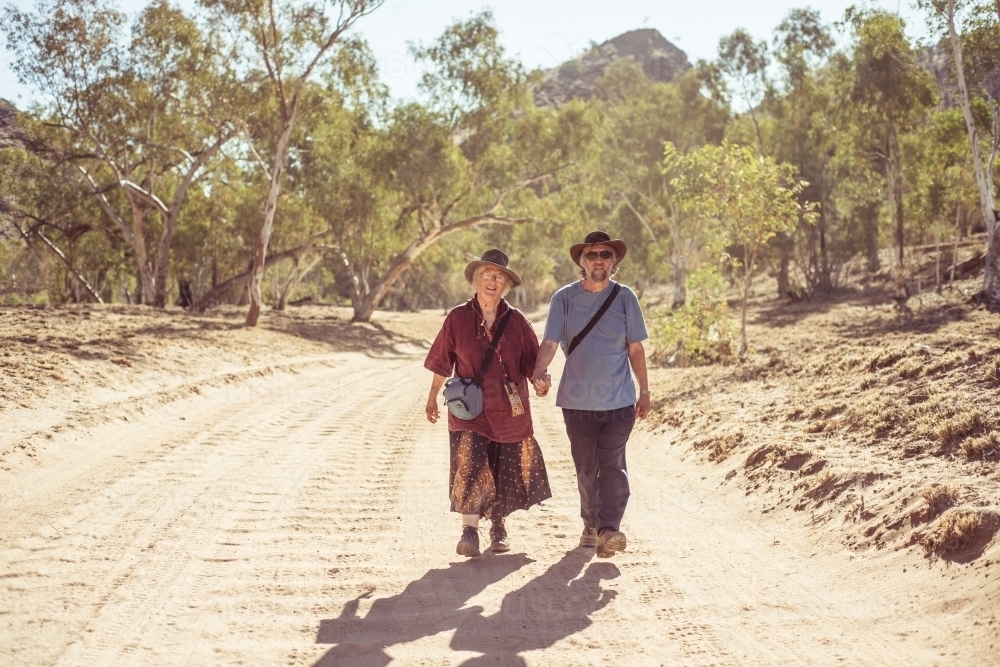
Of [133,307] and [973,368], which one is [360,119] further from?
[973,368]

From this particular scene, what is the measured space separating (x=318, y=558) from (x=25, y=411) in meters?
5.33

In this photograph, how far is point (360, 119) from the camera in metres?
29.7

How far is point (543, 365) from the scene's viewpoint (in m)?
5.18

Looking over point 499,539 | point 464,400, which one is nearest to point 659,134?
point 499,539

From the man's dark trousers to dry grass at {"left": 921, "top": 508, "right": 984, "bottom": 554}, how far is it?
5.36ft

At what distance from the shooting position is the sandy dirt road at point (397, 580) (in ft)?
12.6

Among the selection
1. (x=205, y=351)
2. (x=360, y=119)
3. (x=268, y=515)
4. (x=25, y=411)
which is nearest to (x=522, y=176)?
(x=360, y=119)

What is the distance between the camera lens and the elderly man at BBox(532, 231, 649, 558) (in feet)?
17.1

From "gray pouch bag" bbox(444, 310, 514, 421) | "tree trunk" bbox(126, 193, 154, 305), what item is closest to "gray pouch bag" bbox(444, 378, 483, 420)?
"gray pouch bag" bbox(444, 310, 514, 421)

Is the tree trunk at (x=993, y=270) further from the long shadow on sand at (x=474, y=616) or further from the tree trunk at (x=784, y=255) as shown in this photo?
the long shadow on sand at (x=474, y=616)

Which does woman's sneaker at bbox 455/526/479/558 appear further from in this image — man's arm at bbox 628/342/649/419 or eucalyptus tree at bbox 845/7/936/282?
eucalyptus tree at bbox 845/7/936/282

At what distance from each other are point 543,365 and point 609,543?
3.52 ft

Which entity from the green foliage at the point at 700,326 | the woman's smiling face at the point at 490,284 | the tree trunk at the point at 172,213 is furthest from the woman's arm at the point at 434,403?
the tree trunk at the point at 172,213

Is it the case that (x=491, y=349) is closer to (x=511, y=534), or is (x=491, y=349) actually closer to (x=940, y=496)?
(x=511, y=534)
